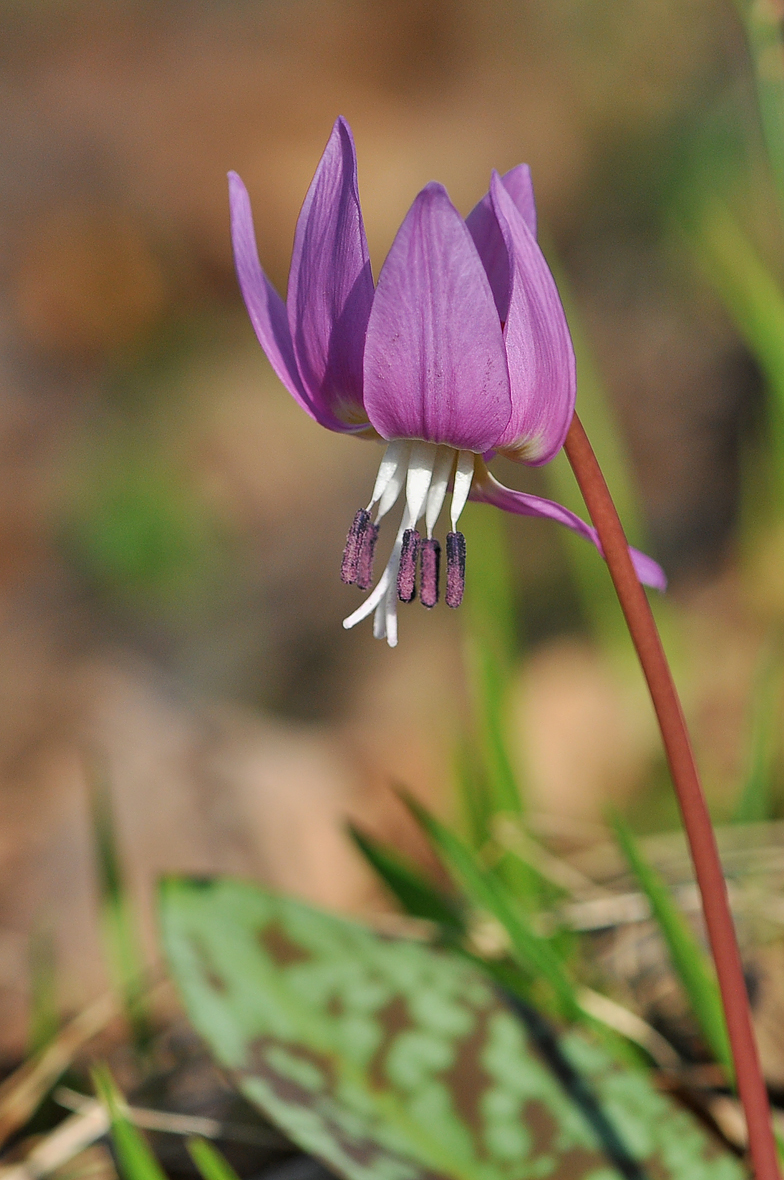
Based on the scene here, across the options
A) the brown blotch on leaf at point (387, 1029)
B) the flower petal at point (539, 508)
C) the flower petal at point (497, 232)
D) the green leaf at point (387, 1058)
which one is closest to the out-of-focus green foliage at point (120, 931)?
the green leaf at point (387, 1058)

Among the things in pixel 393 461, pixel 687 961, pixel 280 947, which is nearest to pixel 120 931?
pixel 280 947

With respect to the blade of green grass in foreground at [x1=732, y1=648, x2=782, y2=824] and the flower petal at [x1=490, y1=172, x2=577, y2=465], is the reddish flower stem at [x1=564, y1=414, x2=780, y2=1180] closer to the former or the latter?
the flower petal at [x1=490, y1=172, x2=577, y2=465]

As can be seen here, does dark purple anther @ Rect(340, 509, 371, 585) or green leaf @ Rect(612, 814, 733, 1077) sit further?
green leaf @ Rect(612, 814, 733, 1077)

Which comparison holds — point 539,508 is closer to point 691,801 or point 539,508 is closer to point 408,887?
point 691,801

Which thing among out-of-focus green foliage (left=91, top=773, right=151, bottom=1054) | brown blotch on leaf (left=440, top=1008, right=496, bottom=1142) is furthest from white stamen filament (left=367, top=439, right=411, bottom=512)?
out-of-focus green foliage (left=91, top=773, right=151, bottom=1054)

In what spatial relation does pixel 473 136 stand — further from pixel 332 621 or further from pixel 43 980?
pixel 43 980

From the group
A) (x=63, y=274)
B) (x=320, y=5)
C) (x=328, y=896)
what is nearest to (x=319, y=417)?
(x=328, y=896)

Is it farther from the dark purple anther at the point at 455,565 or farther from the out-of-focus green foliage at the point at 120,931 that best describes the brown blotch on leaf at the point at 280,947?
the dark purple anther at the point at 455,565
